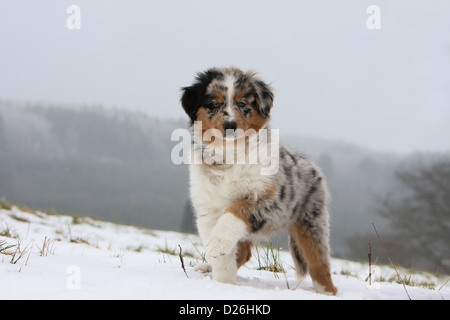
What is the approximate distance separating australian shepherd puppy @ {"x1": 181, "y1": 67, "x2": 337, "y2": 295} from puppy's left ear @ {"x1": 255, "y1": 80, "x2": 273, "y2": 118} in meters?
0.01

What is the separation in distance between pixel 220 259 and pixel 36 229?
652 cm

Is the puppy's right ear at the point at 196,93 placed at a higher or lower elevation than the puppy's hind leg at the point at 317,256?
higher

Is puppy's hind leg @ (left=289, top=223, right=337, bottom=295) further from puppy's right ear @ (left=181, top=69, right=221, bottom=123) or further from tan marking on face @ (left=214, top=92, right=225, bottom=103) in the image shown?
puppy's right ear @ (left=181, top=69, right=221, bottom=123)

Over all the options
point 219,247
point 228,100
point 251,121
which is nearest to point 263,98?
point 251,121

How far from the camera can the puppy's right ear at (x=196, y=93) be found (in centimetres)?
495

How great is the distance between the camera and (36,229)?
9.39 metres

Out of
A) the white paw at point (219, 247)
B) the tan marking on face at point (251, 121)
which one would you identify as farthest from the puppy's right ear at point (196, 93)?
the white paw at point (219, 247)

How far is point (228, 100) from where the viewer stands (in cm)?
464

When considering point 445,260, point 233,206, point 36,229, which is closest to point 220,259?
point 233,206

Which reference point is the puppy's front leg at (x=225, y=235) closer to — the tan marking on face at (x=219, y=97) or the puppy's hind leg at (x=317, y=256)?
the puppy's hind leg at (x=317, y=256)

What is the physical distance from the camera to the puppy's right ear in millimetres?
4945

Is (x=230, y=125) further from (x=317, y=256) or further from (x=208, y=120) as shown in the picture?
(x=317, y=256)

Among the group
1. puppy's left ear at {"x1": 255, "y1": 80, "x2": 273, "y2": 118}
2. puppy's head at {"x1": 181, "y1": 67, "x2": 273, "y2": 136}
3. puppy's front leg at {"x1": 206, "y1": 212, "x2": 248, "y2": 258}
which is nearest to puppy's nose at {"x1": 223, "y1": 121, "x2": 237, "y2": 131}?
puppy's head at {"x1": 181, "y1": 67, "x2": 273, "y2": 136}
